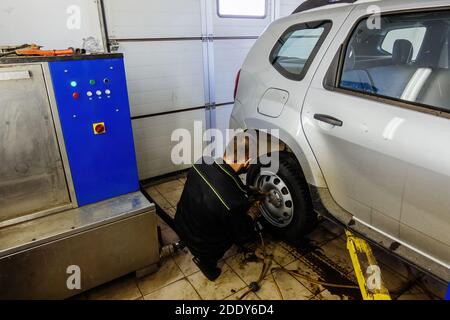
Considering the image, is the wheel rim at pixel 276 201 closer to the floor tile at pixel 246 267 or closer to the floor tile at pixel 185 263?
the floor tile at pixel 246 267

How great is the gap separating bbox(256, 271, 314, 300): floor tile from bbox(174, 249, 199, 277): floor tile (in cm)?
55

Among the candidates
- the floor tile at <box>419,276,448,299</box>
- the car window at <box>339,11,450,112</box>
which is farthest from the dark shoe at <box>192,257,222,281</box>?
the car window at <box>339,11,450,112</box>

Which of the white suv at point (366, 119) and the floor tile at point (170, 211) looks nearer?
the white suv at point (366, 119)

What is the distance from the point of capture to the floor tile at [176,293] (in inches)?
86.0

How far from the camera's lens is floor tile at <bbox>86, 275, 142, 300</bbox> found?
2.20m

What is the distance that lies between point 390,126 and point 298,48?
104 centimetres

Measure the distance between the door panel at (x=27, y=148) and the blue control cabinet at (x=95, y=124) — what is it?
90 mm

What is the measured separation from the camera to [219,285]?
7.47 feet

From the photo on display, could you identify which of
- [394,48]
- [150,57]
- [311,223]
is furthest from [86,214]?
[394,48]

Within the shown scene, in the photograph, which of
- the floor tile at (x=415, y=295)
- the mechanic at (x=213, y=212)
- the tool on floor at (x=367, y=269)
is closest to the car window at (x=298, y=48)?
the mechanic at (x=213, y=212)

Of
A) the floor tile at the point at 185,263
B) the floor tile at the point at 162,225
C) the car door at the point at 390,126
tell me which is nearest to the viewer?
the car door at the point at 390,126

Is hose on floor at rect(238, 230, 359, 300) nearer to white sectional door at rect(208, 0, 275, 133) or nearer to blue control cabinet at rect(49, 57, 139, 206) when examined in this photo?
blue control cabinet at rect(49, 57, 139, 206)

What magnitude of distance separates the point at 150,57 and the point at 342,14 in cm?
225
